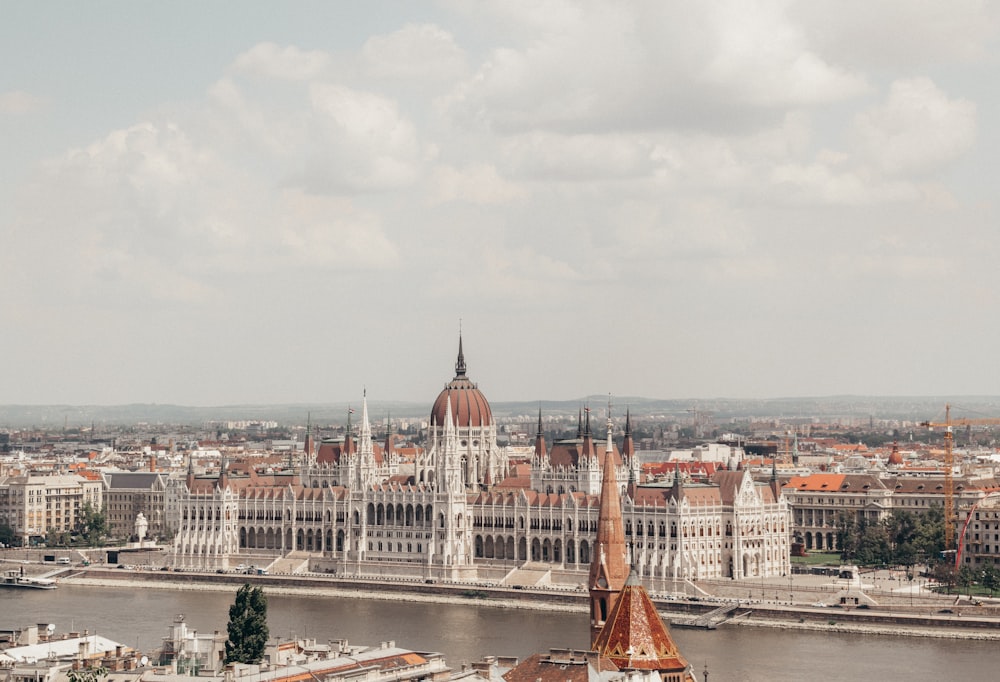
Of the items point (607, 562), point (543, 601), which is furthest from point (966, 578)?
point (607, 562)

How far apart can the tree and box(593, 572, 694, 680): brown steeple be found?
48.0 feet

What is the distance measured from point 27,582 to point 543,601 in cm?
2973

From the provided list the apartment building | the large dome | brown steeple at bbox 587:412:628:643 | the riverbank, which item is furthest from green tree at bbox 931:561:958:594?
the apartment building

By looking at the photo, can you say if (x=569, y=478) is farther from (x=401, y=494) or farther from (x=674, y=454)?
(x=674, y=454)

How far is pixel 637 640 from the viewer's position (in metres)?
46.5

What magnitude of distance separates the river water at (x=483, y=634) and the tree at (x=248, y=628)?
27.5 feet

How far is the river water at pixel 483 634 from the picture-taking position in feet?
240

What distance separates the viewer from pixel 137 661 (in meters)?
53.3

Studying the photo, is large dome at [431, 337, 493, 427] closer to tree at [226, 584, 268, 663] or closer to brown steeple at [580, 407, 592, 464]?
brown steeple at [580, 407, 592, 464]

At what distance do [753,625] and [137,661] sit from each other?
130ft

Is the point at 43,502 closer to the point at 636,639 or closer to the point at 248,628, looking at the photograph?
the point at 248,628

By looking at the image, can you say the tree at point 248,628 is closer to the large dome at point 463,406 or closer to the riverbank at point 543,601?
the riverbank at point 543,601

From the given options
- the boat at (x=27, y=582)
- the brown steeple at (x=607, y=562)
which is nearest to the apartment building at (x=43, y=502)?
the boat at (x=27, y=582)

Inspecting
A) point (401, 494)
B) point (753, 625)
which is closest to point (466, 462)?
point (401, 494)
